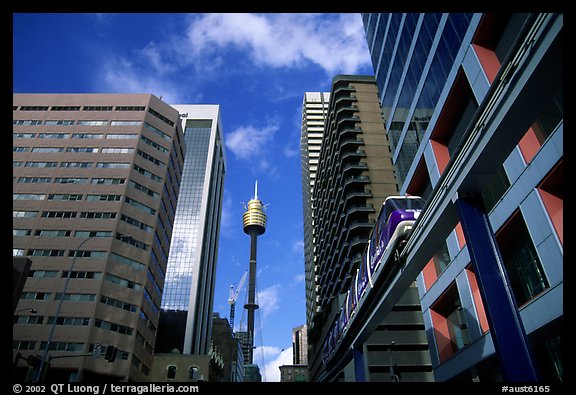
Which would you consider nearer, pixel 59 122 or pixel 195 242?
pixel 59 122

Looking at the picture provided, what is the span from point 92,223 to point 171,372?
31952mm

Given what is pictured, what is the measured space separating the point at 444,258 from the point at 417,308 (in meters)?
32.9

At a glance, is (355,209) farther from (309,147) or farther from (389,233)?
(309,147)

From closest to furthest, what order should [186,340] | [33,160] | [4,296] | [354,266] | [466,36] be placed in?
[4,296]
[466,36]
[354,266]
[33,160]
[186,340]

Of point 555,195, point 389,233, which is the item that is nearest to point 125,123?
point 389,233

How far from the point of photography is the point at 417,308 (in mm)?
59406

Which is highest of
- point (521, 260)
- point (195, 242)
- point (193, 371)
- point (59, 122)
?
point (195, 242)

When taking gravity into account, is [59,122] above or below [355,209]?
above

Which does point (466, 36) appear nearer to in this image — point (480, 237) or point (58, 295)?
point (480, 237)

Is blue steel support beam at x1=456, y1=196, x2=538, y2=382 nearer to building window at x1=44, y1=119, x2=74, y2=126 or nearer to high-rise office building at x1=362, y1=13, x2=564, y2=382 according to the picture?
high-rise office building at x1=362, y1=13, x2=564, y2=382

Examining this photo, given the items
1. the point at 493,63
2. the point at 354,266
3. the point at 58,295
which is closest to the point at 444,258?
the point at 493,63

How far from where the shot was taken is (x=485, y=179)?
44.6ft

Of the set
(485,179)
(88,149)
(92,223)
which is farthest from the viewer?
(88,149)

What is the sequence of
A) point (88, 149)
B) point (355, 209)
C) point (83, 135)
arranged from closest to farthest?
point (355, 209), point (88, 149), point (83, 135)
